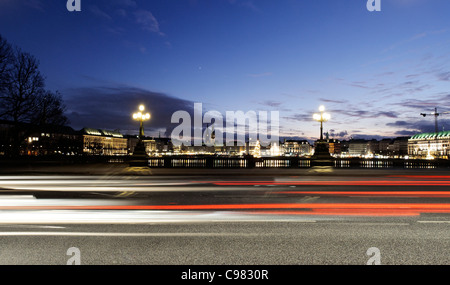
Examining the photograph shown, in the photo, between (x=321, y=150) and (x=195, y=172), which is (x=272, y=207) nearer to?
(x=195, y=172)

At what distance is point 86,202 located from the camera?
9664mm

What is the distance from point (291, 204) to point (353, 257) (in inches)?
182

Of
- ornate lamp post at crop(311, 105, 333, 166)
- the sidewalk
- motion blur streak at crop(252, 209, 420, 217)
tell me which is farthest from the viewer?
ornate lamp post at crop(311, 105, 333, 166)

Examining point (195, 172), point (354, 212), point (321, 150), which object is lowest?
point (354, 212)

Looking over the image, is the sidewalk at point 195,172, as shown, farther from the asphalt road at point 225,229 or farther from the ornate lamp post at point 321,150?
the asphalt road at point 225,229

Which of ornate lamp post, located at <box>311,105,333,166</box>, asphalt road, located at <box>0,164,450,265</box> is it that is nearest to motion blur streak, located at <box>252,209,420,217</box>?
asphalt road, located at <box>0,164,450,265</box>

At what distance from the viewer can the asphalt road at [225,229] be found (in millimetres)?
5041

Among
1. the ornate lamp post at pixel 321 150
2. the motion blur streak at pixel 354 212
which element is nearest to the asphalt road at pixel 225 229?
the motion blur streak at pixel 354 212

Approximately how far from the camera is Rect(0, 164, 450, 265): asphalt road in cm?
504

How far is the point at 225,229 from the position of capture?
6652mm

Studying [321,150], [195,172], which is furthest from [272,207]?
[321,150]

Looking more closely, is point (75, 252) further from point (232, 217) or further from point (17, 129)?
point (17, 129)

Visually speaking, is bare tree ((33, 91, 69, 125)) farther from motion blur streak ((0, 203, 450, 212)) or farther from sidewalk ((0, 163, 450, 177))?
motion blur streak ((0, 203, 450, 212))
